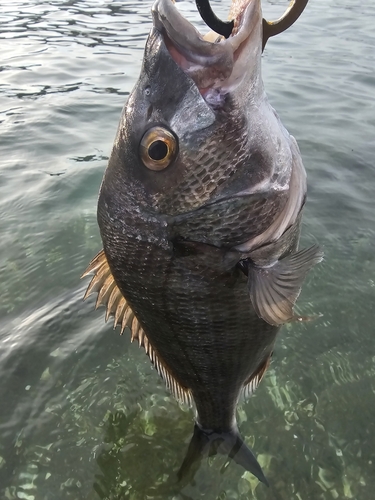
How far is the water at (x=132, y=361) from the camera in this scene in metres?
2.82

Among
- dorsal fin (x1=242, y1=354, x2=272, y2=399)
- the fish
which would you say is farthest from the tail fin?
the fish

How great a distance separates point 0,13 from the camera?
53.0 ft

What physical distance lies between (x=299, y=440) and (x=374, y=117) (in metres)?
5.47

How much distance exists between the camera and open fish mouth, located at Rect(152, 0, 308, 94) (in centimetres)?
172

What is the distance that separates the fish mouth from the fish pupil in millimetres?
249

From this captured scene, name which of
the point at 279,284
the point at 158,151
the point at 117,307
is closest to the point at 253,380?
the point at 117,307

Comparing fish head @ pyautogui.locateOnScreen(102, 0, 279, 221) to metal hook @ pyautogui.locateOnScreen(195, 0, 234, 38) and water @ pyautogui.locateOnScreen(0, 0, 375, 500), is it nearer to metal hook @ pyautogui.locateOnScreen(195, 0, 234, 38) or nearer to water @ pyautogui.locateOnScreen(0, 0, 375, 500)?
metal hook @ pyautogui.locateOnScreen(195, 0, 234, 38)

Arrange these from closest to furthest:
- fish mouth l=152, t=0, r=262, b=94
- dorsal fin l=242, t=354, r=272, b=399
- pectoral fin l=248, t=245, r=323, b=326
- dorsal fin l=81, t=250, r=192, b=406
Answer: fish mouth l=152, t=0, r=262, b=94 < pectoral fin l=248, t=245, r=323, b=326 < dorsal fin l=81, t=250, r=192, b=406 < dorsal fin l=242, t=354, r=272, b=399

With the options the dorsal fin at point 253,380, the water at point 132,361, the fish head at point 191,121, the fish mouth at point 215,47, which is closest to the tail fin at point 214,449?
the water at point 132,361

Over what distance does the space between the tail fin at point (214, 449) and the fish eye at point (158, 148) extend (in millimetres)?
1584

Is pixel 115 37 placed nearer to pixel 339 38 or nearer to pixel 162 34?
pixel 339 38

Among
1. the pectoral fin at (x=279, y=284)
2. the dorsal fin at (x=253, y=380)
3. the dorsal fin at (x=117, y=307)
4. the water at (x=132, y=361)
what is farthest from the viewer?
the water at (x=132, y=361)

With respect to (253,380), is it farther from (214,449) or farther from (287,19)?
(287,19)

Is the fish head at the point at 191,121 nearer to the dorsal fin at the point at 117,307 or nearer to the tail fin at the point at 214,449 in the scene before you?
the dorsal fin at the point at 117,307
